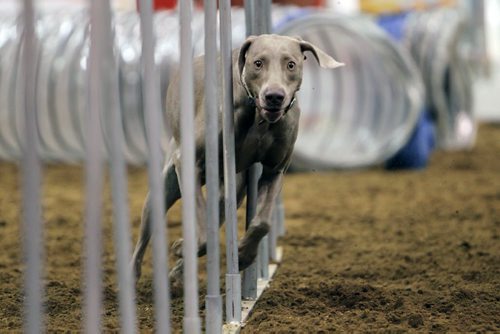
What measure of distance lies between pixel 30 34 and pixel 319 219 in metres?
4.79

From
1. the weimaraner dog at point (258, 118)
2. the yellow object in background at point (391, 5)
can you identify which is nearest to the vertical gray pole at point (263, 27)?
the weimaraner dog at point (258, 118)

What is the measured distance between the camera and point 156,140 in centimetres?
287

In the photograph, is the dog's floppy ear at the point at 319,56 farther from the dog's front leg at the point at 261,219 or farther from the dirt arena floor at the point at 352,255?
the dirt arena floor at the point at 352,255

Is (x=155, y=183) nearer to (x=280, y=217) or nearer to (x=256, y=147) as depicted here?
(x=256, y=147)

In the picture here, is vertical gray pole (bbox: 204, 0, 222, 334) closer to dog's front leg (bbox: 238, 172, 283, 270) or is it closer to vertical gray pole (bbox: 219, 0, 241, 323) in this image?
vertical gray pole (bbox: 219, 0, 241, 323)

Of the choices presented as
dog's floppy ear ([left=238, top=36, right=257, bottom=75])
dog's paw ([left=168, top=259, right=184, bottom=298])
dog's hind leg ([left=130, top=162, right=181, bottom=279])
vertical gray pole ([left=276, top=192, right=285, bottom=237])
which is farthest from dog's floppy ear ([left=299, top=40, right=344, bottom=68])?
vertical gray pole ([left=276, top=192, right=285, bottom=237])

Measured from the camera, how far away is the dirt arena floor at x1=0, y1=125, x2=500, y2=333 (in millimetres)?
3938

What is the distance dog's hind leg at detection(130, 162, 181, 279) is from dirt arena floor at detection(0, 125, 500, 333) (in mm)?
148

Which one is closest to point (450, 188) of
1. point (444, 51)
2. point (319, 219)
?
point (319, 219)

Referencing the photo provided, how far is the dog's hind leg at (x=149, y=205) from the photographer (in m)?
4.22

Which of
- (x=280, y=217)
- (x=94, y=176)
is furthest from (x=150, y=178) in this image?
(x=280, y=217)

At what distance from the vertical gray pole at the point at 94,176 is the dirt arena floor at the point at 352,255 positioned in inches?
47.9

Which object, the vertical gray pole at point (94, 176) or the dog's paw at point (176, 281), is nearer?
the vertical gray pole at point (94, 176)

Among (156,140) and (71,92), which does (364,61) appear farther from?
(156,140)
